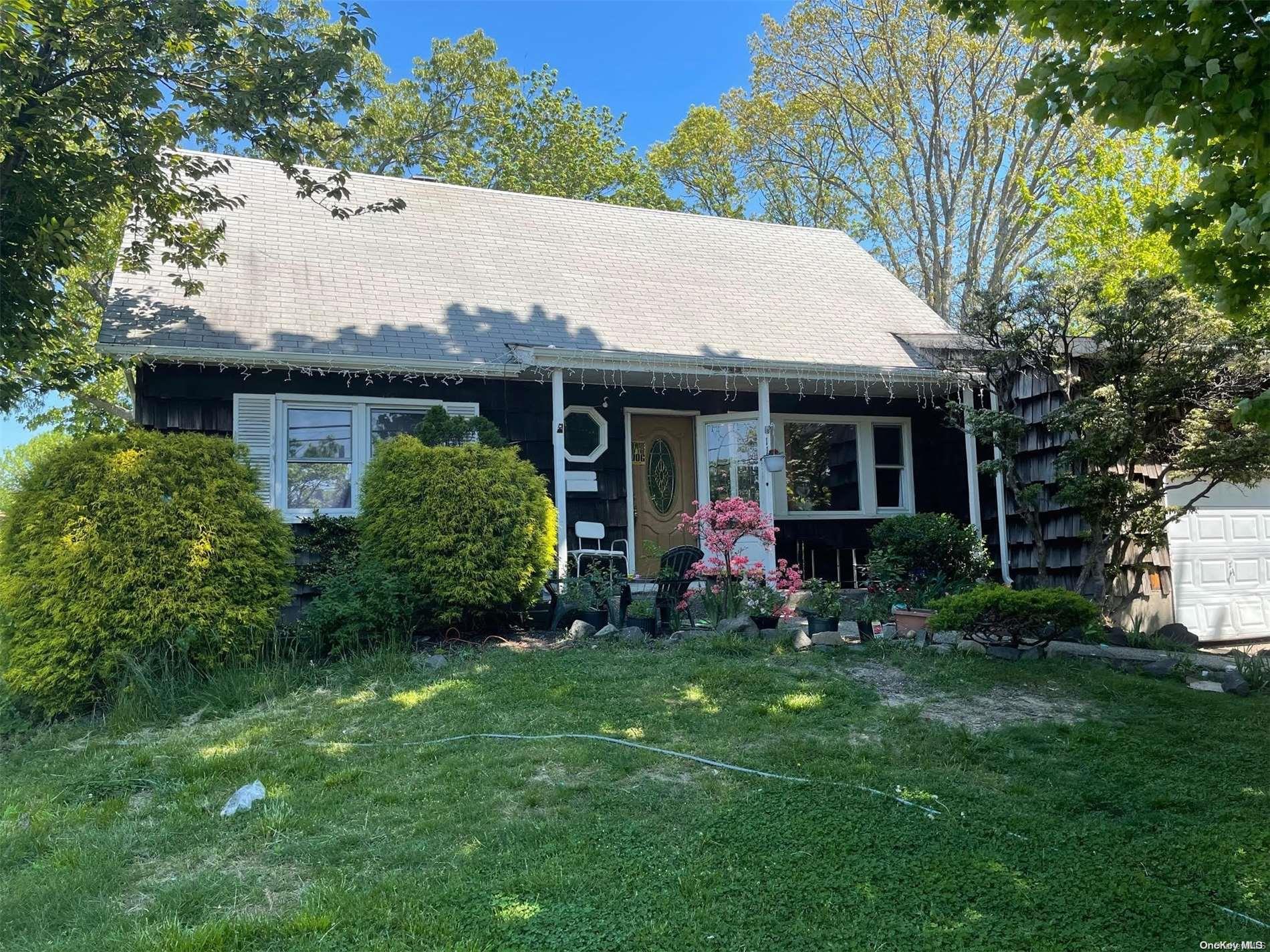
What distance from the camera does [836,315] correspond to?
12.0 meters

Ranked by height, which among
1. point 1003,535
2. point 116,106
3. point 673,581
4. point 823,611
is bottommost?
point 823,611

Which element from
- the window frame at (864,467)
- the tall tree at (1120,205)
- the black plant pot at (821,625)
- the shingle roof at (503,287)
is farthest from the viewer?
the tall tree at (1120,205)

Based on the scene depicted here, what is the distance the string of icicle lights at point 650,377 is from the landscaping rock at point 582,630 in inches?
109

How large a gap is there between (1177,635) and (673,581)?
191 inches

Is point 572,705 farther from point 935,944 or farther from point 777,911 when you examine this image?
point 935,944

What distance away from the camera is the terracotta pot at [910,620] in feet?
25.1

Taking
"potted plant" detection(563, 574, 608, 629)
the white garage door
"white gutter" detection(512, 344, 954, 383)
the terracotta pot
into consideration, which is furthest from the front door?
the white garage door

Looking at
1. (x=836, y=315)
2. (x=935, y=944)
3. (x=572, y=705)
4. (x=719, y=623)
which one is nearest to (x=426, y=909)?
(x=935, y=944)

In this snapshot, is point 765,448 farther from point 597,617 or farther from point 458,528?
point 458,528

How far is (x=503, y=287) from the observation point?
1103cm

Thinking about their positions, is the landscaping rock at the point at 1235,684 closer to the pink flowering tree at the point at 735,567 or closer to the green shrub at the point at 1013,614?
the green shrub at the point at 1013,614

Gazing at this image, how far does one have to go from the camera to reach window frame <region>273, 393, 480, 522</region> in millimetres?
9055

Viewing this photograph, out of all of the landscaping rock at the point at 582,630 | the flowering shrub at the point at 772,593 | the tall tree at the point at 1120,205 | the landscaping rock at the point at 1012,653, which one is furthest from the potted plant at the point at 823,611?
the tall tree at the point at 1120,205

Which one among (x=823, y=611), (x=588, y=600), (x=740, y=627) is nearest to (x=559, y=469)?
(x=588, y=600)
